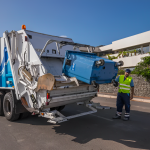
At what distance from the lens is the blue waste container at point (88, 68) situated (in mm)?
3830

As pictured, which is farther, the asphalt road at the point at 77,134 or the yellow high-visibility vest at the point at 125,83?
the yellow high-visibility vest at the point at 125,83

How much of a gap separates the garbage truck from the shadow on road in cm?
44

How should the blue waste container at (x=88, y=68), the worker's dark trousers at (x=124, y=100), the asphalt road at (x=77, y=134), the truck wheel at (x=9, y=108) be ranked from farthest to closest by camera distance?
1. the worker's dark trousers at (x=124, y=100)
2. the truck wheel at (x=9, y=108)
3. the blue waste container at (x=88, y=68)
4. the asphalt road at (x=77, y=134)

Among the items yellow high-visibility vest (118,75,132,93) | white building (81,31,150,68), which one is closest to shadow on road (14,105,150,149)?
yellow high-visibility vest (118,75,132,93)

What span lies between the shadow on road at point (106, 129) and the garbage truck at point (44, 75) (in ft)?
1.46

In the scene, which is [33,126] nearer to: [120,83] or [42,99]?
[42,99]

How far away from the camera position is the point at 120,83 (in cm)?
538

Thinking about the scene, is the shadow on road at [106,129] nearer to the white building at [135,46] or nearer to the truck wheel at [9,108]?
the truck wheel at [9,108]

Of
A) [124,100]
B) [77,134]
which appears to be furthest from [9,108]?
[124,100]

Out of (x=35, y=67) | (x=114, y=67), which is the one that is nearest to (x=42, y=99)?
(x=35, y=67)

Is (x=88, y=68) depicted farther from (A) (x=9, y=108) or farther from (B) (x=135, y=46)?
(B) (x=135, y=46)

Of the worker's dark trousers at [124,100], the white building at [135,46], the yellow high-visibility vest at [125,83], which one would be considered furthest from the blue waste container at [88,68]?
the white building at [135,46]

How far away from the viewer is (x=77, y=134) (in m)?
4.06

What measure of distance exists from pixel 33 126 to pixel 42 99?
1189 millimetres
